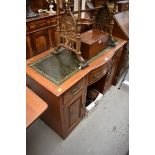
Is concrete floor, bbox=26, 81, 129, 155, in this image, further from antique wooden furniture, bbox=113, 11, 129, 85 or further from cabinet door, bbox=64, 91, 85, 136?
antique wooden furniture, bbox=113, 11, 129, 85

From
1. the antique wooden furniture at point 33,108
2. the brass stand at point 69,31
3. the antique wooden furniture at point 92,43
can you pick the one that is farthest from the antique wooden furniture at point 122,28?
the antique wooden furniture at point 33,108

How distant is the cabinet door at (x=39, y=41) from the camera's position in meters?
2.24

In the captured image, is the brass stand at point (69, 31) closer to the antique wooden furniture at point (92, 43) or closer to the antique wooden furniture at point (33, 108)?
the antique wooden furniture at point (92, 43)

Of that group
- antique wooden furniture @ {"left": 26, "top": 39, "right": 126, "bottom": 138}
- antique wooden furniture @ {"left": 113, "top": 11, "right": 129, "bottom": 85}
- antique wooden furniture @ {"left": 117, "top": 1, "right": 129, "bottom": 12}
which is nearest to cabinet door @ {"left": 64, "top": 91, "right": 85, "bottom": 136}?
antique wooden furniture @ {"left": 26, "top": 39, "right": 126, "bottom": 138}

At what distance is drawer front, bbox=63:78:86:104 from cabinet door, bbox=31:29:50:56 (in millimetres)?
1358

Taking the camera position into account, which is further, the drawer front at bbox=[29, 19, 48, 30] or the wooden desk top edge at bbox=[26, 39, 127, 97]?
the drawer front at bbox=[29, 19, 48, 30]

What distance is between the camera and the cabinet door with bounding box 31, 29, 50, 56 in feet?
7.34

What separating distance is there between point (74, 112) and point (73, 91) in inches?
12.8

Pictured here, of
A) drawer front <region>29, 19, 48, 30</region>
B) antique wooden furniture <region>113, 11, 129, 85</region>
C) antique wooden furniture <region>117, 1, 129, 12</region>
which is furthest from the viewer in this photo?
drawer front <region>29, 19, 48, 30</region>

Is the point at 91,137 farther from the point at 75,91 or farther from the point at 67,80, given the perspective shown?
the point at 67,80

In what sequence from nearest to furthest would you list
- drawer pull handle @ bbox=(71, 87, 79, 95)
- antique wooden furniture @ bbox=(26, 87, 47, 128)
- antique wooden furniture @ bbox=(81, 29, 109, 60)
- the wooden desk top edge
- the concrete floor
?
antique wooden furniture @ bbox=(26, 87, 47, 128) → the wooden desk top edge → drawer pull handle @ bbox=(71, 87, 79, 95) → antique wooden furniture @ bbox=(81, 29, 109, 60) → the concrete floor

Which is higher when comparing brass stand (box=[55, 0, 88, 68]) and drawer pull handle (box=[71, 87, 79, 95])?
brass stand (box=[55, 0, 88, 68])

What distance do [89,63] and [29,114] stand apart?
2.37 feet
